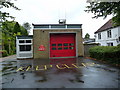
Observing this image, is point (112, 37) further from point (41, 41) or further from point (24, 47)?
point (24, 47)

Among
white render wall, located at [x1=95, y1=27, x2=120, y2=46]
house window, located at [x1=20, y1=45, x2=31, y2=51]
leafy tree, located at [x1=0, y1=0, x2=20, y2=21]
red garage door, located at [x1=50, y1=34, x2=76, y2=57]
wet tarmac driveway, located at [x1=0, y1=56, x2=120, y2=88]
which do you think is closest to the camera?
wet tarmac driveway, located at [x1=0, y1=56, x2=120, y2=88]

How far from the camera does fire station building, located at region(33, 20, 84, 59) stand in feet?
44.5

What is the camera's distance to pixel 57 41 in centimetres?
1412

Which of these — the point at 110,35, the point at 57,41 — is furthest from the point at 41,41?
the point at 110,35

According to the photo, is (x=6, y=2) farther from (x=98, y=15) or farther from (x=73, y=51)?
(x=73, y=51)

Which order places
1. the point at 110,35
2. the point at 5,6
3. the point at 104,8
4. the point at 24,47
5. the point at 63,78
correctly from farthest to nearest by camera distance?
the point at 110,35 → the point at 24,47 → the point at 104,8 → the point at 5,6 → the point at 63,78

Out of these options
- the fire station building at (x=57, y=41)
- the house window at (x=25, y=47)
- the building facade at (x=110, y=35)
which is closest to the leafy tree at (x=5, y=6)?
the fire station building at (x=57, y=41)

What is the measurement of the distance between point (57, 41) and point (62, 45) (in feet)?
3.27

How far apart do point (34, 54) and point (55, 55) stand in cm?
314

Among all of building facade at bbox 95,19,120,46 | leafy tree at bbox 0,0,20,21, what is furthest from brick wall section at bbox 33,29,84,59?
building facade at bbox 95,19,120,46

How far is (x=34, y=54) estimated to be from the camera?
1346 cm

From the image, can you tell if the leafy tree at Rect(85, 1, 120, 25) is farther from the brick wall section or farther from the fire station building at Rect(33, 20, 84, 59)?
the brick wall section

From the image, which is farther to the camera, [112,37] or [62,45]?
[112,37]

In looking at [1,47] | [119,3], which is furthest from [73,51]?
[1,47]
